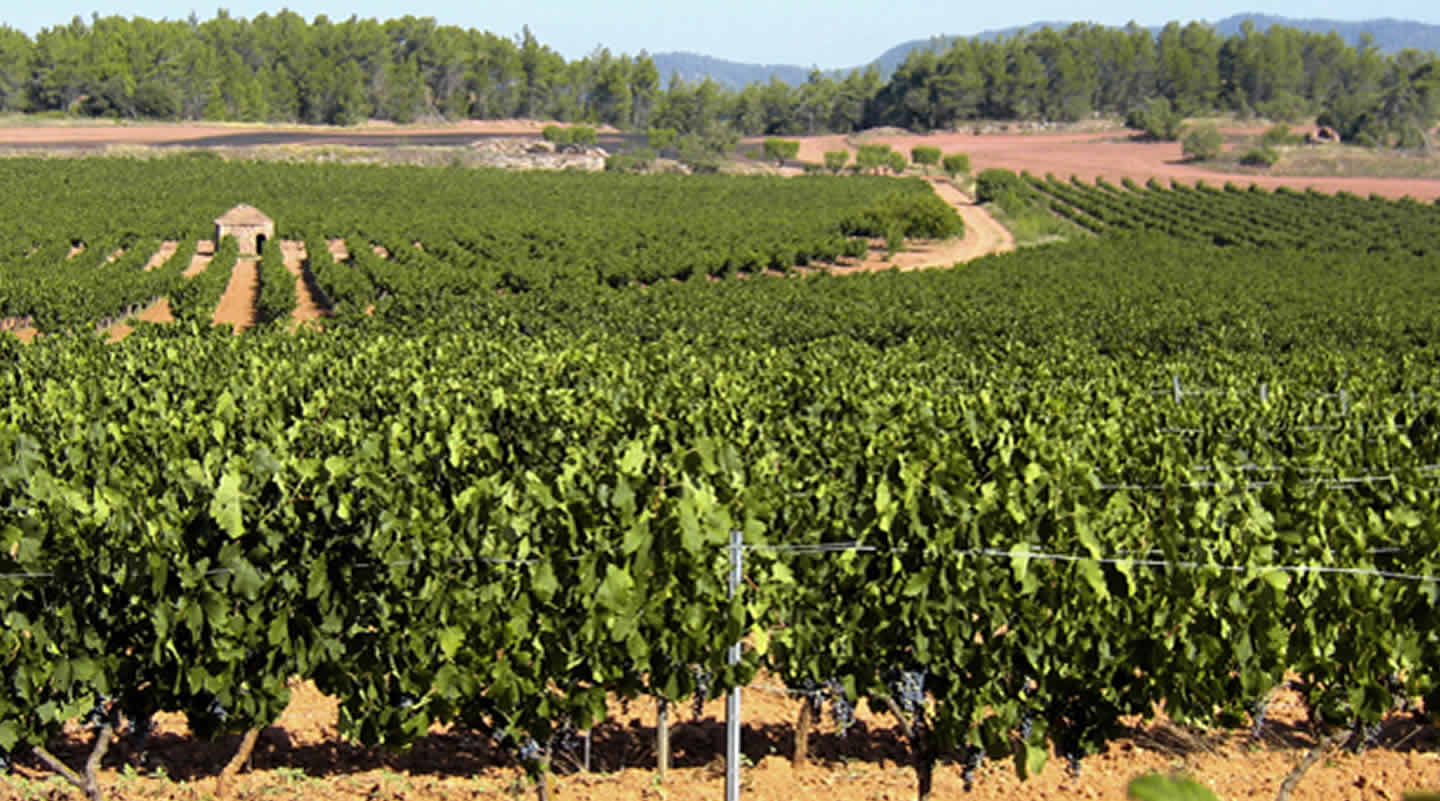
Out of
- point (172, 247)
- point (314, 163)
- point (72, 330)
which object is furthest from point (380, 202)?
point (72, 330)

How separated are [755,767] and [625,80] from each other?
584 ft

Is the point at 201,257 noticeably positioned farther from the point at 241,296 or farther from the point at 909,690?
the point at 909,690

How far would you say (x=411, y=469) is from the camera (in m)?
9.25

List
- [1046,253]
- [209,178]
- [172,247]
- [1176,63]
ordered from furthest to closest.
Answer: [1176,63] < [209,178] < [172,247] < [1046,253]

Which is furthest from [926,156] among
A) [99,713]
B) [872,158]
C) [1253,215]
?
[99,713]

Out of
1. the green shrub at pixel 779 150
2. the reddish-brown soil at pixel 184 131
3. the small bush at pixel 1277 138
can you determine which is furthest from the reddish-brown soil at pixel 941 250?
the reddish-brown soil at pixel 184 131

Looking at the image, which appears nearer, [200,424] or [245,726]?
[245,726]

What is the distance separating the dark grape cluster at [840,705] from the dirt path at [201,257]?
4204cm

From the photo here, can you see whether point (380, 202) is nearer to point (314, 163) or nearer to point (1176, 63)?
point (314, 163)

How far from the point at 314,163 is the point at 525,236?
4653 cm

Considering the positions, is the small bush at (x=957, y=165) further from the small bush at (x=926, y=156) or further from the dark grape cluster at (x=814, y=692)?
the dark grape cluster at (x=814, y=692)

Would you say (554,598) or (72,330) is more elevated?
(554,598)

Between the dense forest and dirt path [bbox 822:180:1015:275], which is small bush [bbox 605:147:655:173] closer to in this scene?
dirt path [bbox 822:180:1015:275]

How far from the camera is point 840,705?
760 centimetres
